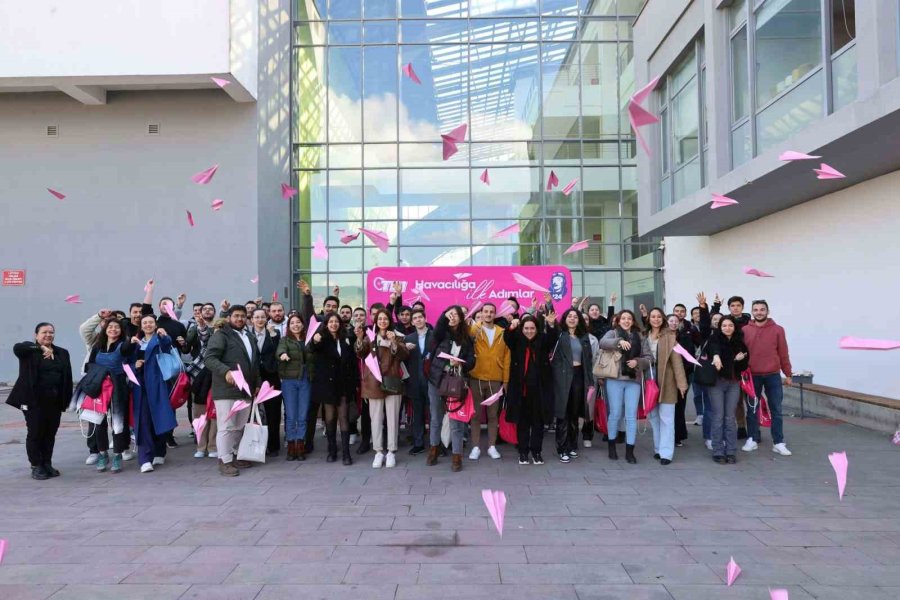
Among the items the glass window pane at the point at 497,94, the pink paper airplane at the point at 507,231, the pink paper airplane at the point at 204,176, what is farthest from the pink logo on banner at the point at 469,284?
the glass window pane at the point at 497,94

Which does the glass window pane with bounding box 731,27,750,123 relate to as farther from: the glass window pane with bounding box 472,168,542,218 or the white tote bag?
the white tote bag

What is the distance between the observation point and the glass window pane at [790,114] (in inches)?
346

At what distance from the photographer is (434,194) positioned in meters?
18.0

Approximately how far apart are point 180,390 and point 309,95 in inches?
522

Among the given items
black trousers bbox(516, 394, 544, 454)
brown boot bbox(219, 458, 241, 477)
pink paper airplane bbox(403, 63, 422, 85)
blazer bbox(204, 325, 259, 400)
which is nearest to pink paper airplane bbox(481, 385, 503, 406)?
black trousers bbox(516, 394, 544, 454)

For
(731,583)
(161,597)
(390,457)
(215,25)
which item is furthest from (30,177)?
(731,583)

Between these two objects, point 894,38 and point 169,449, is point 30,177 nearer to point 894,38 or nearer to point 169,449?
point 169,449

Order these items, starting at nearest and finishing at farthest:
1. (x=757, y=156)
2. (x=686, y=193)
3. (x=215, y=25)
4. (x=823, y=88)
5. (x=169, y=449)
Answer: (x=169, y=449), (x=823, y=88), (x=757, y=156), (x=686, y=193), (x=215, y=25)

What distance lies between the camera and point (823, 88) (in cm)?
859

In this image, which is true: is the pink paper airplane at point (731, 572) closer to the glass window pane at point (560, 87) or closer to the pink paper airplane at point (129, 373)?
the pink paper airplane at point (129, 373)

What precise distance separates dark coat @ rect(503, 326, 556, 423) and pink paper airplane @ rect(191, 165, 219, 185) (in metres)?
10.5

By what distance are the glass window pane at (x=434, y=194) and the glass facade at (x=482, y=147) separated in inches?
1.3

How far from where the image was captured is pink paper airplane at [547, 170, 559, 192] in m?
17.7

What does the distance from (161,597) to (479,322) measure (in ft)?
13.9
